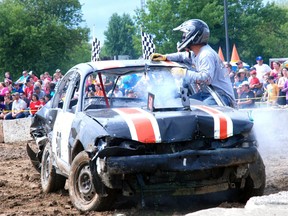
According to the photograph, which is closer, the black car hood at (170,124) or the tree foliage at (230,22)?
the black car hood at (170,124)

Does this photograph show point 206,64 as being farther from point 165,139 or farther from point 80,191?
point 80,191

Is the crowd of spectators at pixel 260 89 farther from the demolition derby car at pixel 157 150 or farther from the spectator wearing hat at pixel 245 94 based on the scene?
the demolition derby car at pixel 157 150

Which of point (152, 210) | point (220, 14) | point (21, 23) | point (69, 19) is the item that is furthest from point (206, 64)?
point (69, 19)

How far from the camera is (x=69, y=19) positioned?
2751 inches

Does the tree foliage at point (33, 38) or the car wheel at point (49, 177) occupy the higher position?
the tree foliage at point (33, 38)

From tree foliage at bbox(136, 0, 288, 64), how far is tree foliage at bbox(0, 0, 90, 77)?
7.41 m

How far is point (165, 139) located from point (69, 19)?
2571 inches

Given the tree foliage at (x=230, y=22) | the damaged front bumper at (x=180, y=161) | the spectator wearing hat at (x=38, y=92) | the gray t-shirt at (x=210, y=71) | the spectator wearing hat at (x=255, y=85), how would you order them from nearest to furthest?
the damaged front bumper at (x=180, y=161)
the gray t-shirt at (x=210, y=71)
the spectator wearing hat at (x=255, y=85)
the spectator wearing hat at (x=38, y=92)
the tree foliage at (x=230, y=22)

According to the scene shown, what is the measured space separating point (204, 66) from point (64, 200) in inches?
84.2

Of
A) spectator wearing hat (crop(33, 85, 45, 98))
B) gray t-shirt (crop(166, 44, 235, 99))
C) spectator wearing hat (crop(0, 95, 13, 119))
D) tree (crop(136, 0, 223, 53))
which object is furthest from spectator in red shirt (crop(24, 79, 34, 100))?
tree (crop(136, 0, 223, 53))

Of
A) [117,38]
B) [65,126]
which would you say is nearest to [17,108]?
[65,126]

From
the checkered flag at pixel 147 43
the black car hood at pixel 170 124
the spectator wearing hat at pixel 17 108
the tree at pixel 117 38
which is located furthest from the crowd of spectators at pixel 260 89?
the tree at pixel 117 38

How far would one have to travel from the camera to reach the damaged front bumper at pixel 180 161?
5.67 metres

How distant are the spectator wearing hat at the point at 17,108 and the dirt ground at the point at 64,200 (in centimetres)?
815
